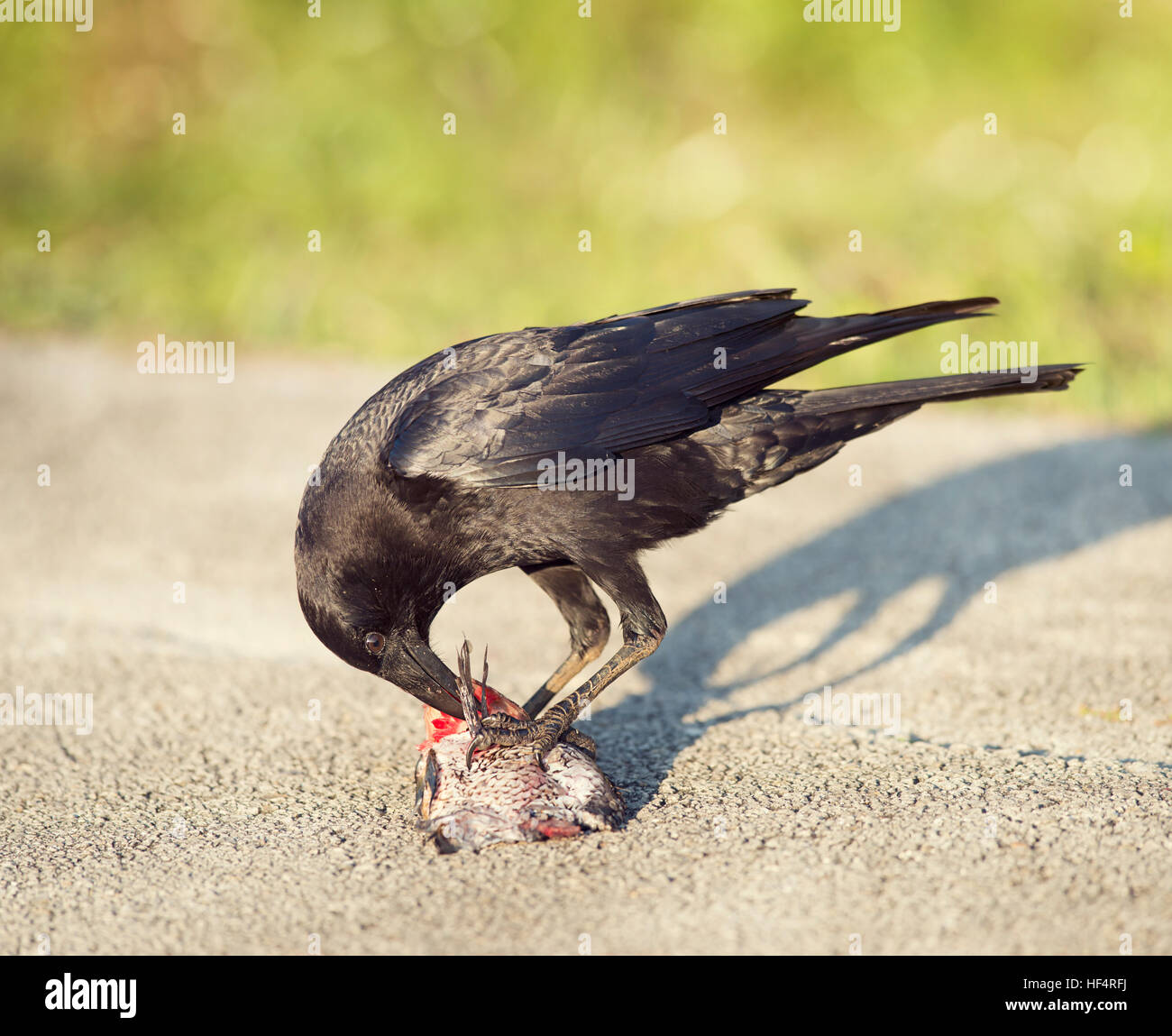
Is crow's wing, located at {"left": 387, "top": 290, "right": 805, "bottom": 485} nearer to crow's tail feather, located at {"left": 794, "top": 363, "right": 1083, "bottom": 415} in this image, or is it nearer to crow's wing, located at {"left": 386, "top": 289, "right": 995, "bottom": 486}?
crow's wing, located at {"left": 386, "top": 289, "right": 995, "bottom": 486}

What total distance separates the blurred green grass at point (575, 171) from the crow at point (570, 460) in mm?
4472

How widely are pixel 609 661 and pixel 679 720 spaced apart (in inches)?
25.3

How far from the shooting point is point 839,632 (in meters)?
5.30

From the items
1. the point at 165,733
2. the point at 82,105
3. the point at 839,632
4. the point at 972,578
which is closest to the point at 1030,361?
the point at 972,578

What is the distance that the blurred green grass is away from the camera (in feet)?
30.7

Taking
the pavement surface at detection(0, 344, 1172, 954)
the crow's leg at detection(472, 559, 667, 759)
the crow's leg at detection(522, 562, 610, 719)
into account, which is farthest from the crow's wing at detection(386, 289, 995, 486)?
the pavement surface at detection(0, 344, 1172, 954)

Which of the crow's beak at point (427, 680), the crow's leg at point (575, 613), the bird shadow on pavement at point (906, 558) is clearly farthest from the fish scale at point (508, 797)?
the crow's leg at point (575, 613)

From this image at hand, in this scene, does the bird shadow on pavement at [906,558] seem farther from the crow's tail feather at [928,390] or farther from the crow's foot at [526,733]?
the crow's tail feather at [928,390]

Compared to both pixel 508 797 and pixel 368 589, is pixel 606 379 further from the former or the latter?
pixel 508 797

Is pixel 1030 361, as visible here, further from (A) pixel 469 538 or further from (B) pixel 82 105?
(B) pixel 82 105

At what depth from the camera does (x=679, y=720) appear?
4324 mm

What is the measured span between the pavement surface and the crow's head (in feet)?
1.34

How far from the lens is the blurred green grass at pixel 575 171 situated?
937cm

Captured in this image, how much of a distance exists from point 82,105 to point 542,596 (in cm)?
1015
